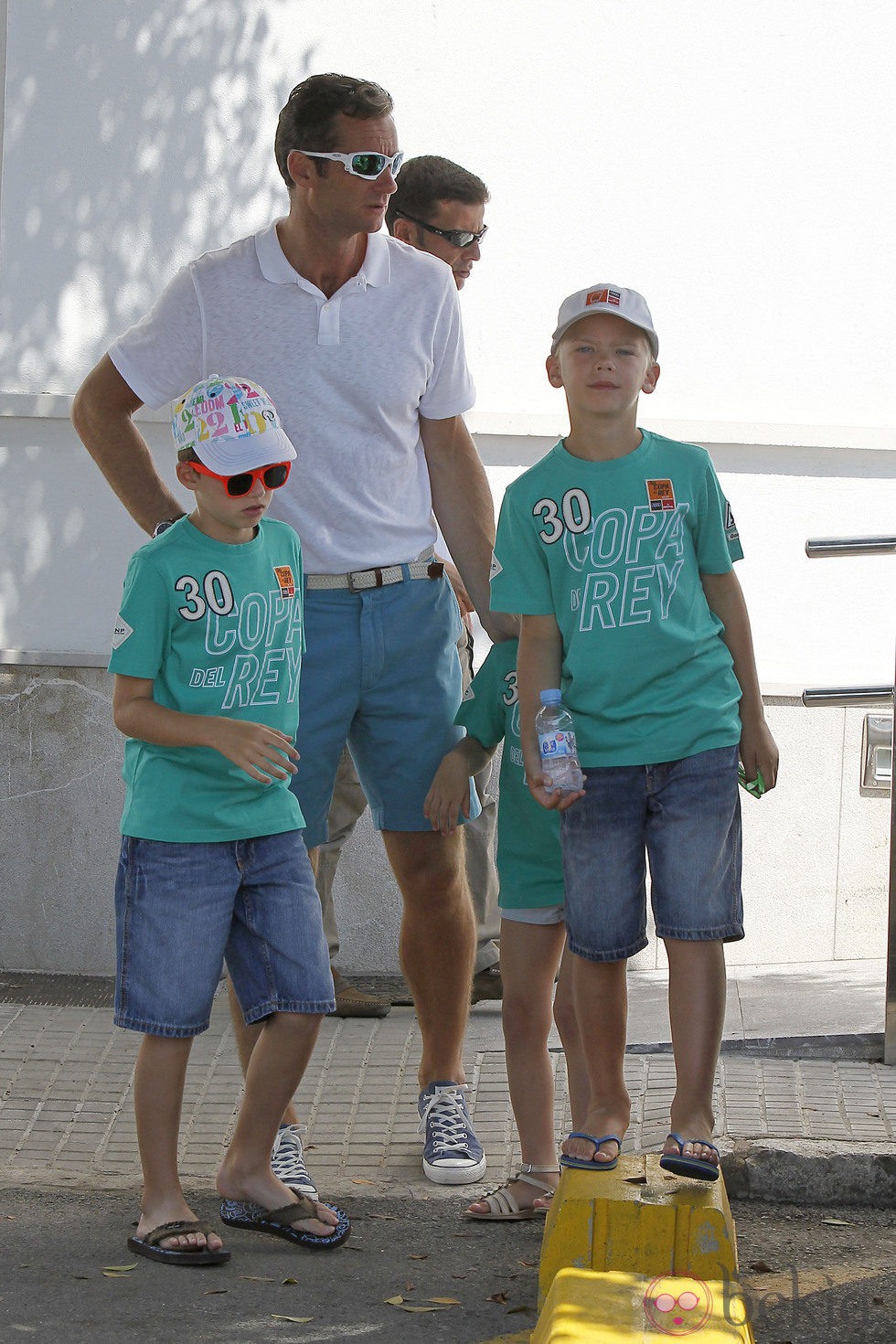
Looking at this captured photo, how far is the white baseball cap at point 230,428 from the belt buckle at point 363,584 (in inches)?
16.9

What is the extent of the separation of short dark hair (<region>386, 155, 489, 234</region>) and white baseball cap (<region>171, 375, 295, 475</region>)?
1.62 m

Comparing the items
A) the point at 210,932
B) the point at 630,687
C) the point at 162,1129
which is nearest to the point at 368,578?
the point at 630,687

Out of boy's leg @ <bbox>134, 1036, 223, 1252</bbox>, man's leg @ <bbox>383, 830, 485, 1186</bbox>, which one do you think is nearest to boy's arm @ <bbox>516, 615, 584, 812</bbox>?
man's leg @ <bbox>383, 830, 485, 1186</bbox>

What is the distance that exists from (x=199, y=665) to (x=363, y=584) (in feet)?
1.83

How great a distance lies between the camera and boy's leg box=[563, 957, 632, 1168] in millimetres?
3598

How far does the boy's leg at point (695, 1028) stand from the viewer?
11.3ft

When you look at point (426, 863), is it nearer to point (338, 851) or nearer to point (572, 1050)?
point (572, 1050)

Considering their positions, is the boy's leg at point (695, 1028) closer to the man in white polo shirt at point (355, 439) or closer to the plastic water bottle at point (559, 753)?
the plastic water bottle at point (559, 753)

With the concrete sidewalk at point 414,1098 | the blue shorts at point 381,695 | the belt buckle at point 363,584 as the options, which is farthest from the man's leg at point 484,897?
the belt buckle at point 363,584

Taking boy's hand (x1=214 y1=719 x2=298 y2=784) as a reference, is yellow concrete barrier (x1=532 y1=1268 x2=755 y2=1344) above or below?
below

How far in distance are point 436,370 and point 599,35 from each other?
2567 millimetres

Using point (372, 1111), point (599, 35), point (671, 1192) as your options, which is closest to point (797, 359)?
point (599, 35)

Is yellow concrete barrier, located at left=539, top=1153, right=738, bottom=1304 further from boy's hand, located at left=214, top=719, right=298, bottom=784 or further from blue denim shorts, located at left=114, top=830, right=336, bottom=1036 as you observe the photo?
boy's hand, located at left=214, top=719, right=298, bottom=784

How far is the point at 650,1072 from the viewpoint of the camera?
470 cm
